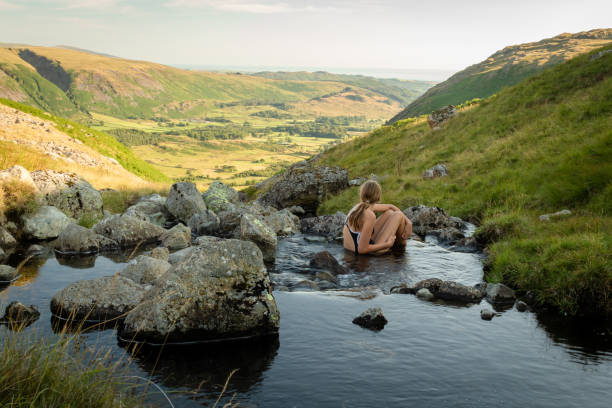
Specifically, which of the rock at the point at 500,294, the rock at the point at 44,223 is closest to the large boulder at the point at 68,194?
the rock at the point at 44,223

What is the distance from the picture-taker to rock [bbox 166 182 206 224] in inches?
918

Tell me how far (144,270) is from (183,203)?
11842 millimetres

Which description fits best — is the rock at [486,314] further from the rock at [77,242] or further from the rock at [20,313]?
the rock at [77,242]

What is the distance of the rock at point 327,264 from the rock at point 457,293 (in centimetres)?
328

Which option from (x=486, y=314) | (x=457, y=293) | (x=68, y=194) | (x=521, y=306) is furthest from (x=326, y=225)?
(x=68, y=194)

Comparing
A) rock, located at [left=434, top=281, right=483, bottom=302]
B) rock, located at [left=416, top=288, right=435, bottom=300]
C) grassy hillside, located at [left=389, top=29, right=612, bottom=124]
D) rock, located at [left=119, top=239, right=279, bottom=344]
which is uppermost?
grassy hillside, located at [left=389, top=29, right=612, bottom=124]

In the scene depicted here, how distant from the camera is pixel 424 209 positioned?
65.2 feet

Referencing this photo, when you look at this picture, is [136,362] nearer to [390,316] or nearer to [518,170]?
[390,316]

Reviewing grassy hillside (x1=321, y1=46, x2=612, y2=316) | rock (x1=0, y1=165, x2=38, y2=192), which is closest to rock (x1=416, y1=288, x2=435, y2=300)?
grassy hillside (x1=321, y1=46, x2=612, y2=316)

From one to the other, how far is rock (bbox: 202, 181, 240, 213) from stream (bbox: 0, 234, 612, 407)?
13.7m

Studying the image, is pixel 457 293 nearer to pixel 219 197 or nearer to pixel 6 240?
pixel 6 240

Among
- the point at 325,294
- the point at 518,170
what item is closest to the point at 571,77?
the point at 518,170

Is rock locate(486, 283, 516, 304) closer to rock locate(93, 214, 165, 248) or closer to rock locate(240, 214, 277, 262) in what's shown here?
rock locate(240, 214, 277, 262)

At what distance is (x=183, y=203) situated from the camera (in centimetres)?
2336
